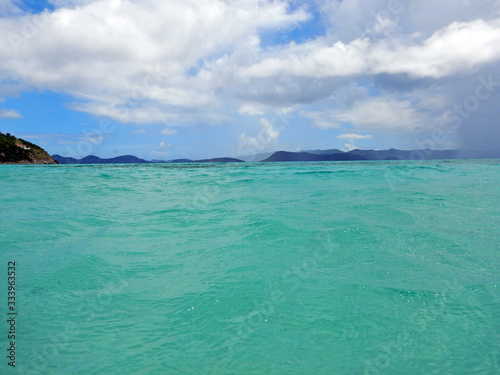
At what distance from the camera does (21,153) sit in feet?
366

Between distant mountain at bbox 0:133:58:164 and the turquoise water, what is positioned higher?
distant mountain at bbox 0:133:58:164

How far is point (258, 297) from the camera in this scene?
4762 mm

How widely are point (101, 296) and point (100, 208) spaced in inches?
362

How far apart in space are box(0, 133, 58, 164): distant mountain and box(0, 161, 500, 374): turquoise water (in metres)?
124

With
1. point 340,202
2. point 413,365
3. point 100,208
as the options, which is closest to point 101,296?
point 413,365

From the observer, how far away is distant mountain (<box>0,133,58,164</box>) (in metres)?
104

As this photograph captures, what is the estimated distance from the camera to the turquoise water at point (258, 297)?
11.0 ft

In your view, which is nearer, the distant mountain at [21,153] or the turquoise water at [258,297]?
the turquoise water at [258,297]

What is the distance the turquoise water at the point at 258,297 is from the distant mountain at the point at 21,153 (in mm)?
124437

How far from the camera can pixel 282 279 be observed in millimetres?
5445

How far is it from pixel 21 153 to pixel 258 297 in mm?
140258

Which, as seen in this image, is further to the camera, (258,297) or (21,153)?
(21,153)

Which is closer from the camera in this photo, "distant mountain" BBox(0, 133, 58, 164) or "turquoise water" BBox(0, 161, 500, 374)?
"turquoise water" BBox(0, 161, 500, 374)

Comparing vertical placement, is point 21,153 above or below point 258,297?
above
